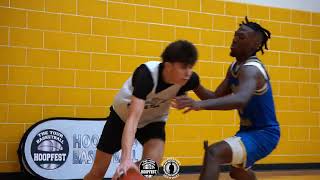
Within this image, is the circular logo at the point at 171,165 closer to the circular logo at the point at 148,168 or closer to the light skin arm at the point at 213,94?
the light skin arm at the point at 213,94

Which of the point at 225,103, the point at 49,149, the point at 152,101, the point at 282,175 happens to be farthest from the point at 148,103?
the point at 282,175

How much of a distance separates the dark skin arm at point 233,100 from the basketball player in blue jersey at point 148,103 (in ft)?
0.53

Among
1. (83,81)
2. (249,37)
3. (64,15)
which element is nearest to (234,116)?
(83,81)

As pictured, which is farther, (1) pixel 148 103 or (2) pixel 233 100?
(1) pixel 148 103

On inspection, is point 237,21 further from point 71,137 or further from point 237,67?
point 237,67

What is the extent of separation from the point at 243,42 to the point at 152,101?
852 millimetres

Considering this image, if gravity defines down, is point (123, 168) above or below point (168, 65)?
below

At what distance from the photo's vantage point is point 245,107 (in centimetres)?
360

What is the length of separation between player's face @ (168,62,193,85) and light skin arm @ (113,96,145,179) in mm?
266

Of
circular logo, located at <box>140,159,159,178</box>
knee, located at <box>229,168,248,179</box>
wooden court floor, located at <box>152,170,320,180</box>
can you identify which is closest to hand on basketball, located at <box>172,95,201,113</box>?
circular logo, located at <box>140,159,159,178</box>

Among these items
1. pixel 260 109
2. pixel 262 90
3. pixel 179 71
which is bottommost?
pixel 260 109

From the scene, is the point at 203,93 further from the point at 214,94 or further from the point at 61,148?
the point at 61,148

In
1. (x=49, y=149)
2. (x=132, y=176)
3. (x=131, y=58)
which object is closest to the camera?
(x=132, y=176)

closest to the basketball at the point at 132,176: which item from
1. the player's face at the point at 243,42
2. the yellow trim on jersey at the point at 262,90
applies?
the yellow trim on jersey at the point at 262,90
